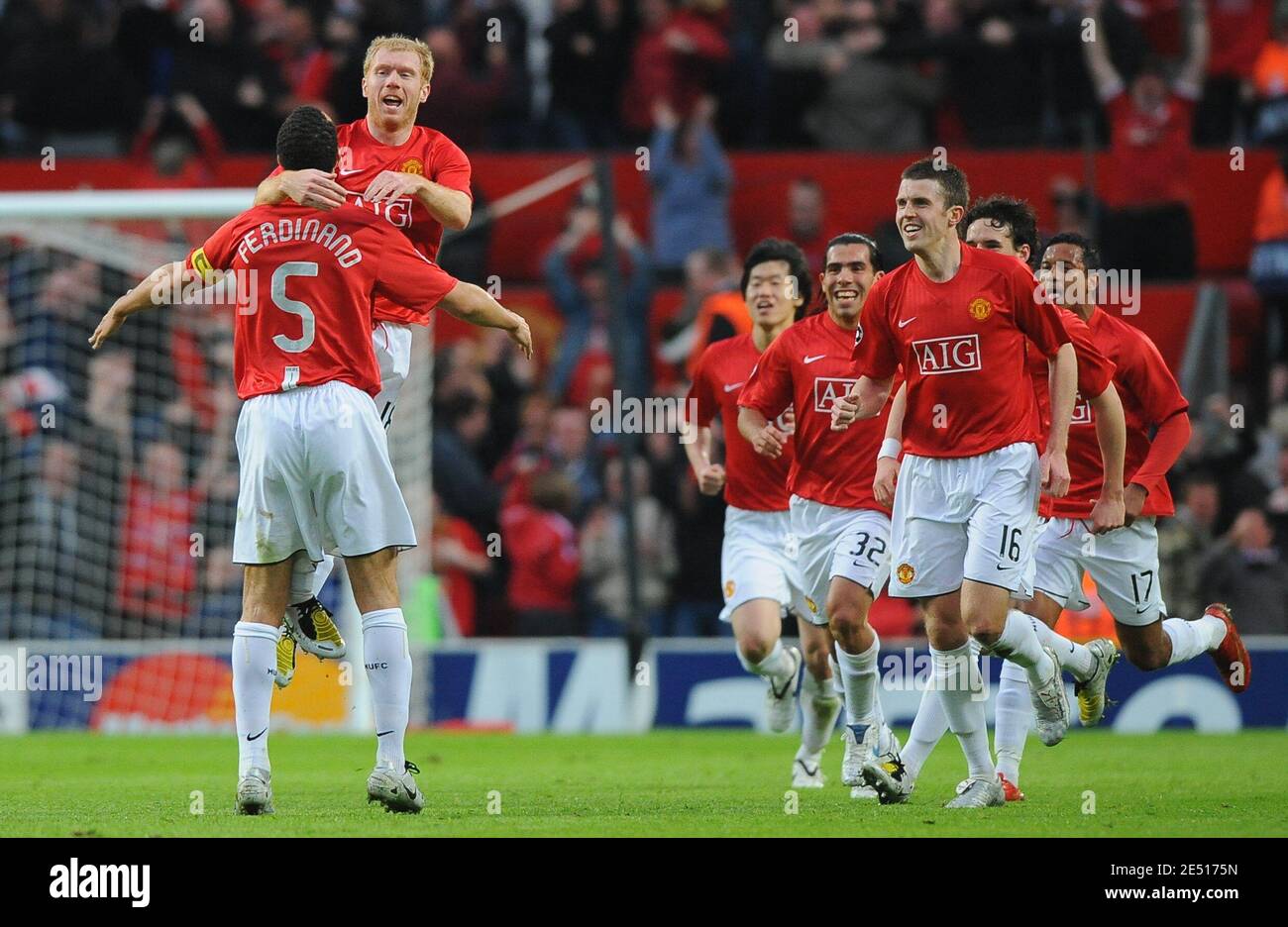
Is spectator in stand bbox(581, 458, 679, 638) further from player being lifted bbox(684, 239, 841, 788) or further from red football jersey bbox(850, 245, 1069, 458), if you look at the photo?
red football jersey bbox(850, 245, 1069, 458)

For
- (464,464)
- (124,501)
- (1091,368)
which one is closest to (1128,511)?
(1091,368)

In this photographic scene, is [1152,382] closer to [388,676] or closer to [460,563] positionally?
[388,676]

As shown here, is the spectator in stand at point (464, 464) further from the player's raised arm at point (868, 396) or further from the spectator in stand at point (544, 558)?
the player's raised arm at point (868, 396)

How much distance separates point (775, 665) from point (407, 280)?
337 cm

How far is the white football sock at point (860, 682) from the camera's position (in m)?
9.27

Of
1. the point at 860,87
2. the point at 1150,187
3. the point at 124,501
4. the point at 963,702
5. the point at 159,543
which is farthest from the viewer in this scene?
the point at 860,87

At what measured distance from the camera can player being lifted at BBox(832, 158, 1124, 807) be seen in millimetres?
8109

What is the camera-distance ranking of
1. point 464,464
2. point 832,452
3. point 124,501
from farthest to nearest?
point 464,464 → point 124,501 → point 832,452

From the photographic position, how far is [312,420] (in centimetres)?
767

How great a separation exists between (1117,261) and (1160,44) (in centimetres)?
302

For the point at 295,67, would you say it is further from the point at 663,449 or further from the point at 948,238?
the point at 948,238

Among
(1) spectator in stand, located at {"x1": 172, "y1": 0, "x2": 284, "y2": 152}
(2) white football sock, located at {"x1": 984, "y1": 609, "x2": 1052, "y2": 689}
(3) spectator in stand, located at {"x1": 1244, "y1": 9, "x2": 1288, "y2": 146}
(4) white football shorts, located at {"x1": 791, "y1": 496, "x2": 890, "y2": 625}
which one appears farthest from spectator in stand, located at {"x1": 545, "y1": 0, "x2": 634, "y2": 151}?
(2) white football sock, located at {"x1": 984, "y1": 609, "x2": 1052, "y2": 689}
